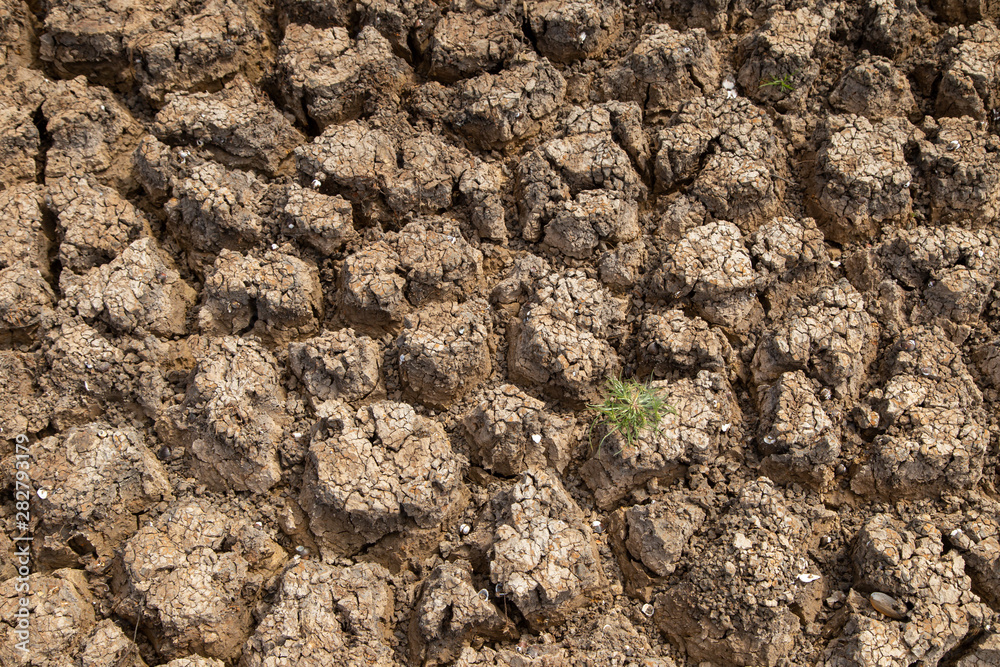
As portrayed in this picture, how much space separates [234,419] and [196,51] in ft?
5.81

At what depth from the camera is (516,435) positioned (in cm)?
275

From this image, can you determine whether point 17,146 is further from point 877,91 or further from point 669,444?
point 877,91

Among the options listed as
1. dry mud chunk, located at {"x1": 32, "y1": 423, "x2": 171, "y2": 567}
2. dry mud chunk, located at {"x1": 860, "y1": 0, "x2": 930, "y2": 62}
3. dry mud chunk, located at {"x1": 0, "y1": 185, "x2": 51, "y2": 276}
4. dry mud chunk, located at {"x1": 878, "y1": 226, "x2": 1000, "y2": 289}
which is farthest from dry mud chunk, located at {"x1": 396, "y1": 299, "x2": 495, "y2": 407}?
dry mud chunk, located at {"x1": 860, "y1": 0, "x2": 930, "y2": 62}

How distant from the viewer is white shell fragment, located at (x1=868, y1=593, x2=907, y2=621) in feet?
8.00

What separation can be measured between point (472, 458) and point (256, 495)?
915mm

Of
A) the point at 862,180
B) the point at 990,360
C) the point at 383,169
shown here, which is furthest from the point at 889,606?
the point at 383,169

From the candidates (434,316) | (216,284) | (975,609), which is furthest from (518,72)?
(975,609)

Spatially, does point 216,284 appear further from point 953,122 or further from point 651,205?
point 953,122

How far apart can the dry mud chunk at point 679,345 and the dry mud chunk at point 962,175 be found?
1.19 metres

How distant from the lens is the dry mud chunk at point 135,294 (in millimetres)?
2863

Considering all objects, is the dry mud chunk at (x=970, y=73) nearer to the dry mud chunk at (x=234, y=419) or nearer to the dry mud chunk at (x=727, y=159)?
the dry mud chunk at (x=727, y=159)

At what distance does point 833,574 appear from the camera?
8.58ft

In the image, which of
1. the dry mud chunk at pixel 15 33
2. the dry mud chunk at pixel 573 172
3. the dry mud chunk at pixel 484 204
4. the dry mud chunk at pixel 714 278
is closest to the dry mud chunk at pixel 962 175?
the dry mud chunk at pixel 714 278

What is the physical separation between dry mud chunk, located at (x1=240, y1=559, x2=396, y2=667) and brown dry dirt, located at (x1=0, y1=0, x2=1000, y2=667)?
13 millimetres
